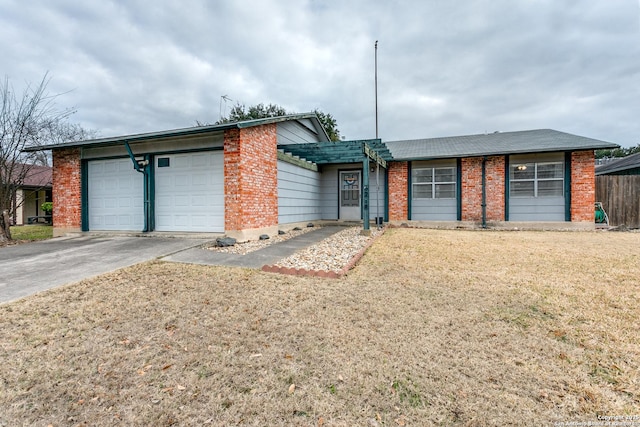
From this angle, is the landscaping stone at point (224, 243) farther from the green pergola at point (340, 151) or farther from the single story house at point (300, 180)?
the green pergola at point (340, 151)

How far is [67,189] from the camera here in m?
8.73

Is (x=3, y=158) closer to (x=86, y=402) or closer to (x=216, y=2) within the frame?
(x=216, y=2)

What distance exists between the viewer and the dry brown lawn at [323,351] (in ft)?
5.60

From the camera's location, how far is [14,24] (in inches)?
327

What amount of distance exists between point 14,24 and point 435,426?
13639mm

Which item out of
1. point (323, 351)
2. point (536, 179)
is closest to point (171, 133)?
point (323, 351)

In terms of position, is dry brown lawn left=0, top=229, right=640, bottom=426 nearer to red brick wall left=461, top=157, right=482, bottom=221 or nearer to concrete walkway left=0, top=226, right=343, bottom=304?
concrete walkway left=0, top=226, right=343, bottom=304

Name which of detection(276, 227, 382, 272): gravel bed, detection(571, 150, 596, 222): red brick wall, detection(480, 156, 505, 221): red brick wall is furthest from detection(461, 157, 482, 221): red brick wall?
detection(276, 227, 382, 272): gravel bed

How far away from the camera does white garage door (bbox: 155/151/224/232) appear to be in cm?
742

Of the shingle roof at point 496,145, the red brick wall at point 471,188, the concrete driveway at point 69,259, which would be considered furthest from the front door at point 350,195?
the concrete driveway at point 69,259

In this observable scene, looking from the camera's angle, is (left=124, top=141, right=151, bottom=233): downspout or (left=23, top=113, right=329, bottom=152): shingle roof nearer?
(left=23, top=113, right=329, bottom=152): shingle roof

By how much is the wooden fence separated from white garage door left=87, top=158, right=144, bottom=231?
16841mm

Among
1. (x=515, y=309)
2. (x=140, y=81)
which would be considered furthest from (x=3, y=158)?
(x=515, y=309)

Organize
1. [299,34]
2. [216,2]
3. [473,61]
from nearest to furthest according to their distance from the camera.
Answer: [216,2] → [299,34] → [473,61]
